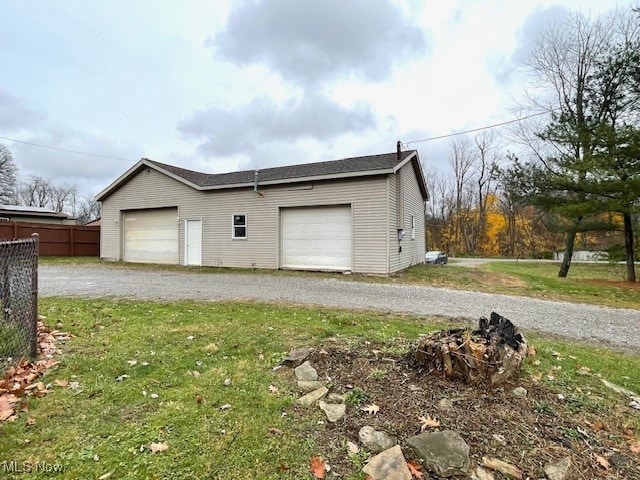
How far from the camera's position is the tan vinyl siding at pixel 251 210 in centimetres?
1157

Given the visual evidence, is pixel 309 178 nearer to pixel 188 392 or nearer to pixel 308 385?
pixel 308 385

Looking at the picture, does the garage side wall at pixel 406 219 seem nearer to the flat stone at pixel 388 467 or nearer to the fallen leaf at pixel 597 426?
the fallen leaf at pixel 597 426

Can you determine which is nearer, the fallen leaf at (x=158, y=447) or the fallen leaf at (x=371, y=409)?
the fallen leaf at (x=158, y=447)

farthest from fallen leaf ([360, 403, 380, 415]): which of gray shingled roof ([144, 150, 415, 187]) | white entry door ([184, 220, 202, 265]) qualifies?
white entry door ([184, 220, 202, 265])

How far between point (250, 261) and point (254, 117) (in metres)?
12.9

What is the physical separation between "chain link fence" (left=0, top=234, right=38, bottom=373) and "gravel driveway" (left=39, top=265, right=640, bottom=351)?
3402mm

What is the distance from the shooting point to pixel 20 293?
3.78m

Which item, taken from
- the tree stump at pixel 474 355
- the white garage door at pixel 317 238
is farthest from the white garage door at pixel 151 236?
the tree stump at pixel 474 355

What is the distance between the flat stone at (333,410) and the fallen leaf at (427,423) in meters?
0.54

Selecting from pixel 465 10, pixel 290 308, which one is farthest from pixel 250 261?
pixel 465 10

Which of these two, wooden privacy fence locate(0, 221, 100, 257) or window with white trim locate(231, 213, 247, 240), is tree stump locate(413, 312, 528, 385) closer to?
window with white trim locate(231, 213, 247, 240)

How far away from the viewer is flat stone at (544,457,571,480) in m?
1.91

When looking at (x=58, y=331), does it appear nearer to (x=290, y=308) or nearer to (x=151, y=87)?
(x=290, y=308)

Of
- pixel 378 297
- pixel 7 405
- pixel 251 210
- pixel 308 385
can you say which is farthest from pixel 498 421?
pixel 251 210
